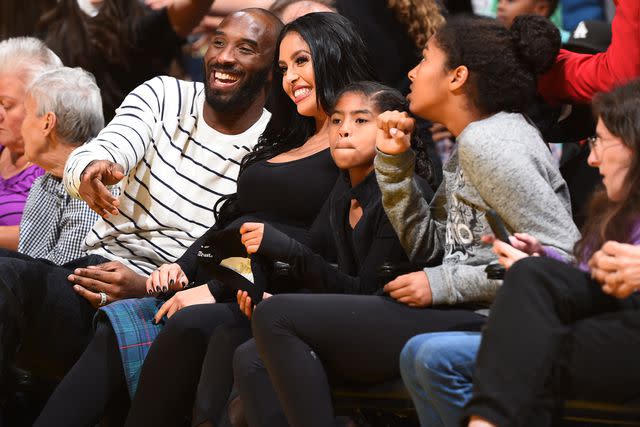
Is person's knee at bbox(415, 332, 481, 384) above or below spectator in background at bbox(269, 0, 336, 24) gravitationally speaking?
below

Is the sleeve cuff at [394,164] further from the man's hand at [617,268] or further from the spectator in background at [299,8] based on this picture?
the spectator in background at [299,8]

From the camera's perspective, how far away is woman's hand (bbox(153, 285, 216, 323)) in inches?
104

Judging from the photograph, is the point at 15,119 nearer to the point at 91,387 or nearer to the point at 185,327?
the point at 91,387

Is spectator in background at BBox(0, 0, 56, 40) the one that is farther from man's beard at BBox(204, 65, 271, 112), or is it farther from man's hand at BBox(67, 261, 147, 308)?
man's hand at BBox(67, 261, 147, 308)

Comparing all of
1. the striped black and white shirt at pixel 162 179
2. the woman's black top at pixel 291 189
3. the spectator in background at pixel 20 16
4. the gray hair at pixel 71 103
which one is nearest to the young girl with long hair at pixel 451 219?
the woman's black top at pixel 291 189

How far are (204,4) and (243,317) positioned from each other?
1786 mm

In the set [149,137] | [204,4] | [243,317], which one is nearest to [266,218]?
[243,317]

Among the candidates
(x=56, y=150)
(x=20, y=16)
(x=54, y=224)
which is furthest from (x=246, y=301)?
(x=20, y=16)

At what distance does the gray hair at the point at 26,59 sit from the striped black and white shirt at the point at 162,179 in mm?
691

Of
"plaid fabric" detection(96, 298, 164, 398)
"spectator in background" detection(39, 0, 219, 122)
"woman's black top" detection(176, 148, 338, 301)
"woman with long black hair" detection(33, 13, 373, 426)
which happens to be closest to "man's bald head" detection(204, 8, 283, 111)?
"woman with long black hair" detection(33, 13, 373, 426)

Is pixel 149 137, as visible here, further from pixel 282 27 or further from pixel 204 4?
pixel 204 4

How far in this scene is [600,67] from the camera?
7.66 feet

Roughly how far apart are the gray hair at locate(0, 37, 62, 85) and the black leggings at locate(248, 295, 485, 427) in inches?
74.1

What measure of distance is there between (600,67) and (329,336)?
2.94 feet
